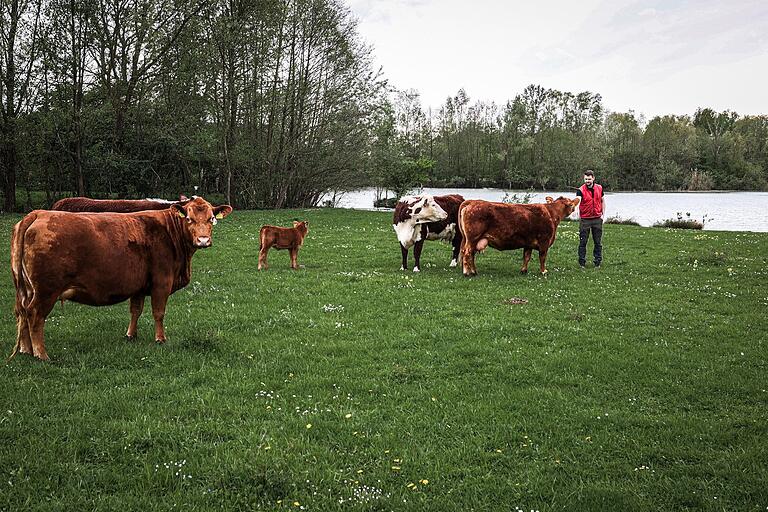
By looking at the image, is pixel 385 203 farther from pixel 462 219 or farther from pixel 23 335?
pixel 23 335

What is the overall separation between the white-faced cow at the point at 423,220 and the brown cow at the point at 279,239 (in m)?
3.01

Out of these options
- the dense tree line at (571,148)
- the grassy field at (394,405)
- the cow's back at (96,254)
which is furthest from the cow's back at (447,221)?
the dense tree line at (571,148)

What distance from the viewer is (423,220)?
16.0m

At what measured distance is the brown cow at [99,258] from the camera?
→ 7.23 meters

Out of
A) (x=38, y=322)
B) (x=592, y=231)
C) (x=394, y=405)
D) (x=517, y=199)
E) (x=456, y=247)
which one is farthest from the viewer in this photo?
(x=517, y=199)

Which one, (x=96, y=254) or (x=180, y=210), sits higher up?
(x=180, y=210)

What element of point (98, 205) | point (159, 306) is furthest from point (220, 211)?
point (98, 205)

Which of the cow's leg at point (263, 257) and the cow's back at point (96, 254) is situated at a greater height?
the cow's back at point (96, 254)

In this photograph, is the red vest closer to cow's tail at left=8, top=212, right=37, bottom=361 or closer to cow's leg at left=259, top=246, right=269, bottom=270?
cow's leg at left=259, top=246, right=269, bottom=270

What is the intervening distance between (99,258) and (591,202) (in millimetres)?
14045

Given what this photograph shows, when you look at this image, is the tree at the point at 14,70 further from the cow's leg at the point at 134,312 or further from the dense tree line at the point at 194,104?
the cow's leg at the point at 134,312

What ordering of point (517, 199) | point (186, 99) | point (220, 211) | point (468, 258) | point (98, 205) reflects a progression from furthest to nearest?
point (517, 199) → point (186, 99) → point (468, 258) → point (98, 205) → point (220, 211)

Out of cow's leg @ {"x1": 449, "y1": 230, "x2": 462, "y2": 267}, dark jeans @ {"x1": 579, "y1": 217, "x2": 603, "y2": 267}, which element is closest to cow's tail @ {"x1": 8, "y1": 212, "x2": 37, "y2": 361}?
cow's leg @ {"x1": 449, "y1": 230, "x2": 462, "y2": 267}

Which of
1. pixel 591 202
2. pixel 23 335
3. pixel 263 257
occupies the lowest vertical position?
pixel 23 335
